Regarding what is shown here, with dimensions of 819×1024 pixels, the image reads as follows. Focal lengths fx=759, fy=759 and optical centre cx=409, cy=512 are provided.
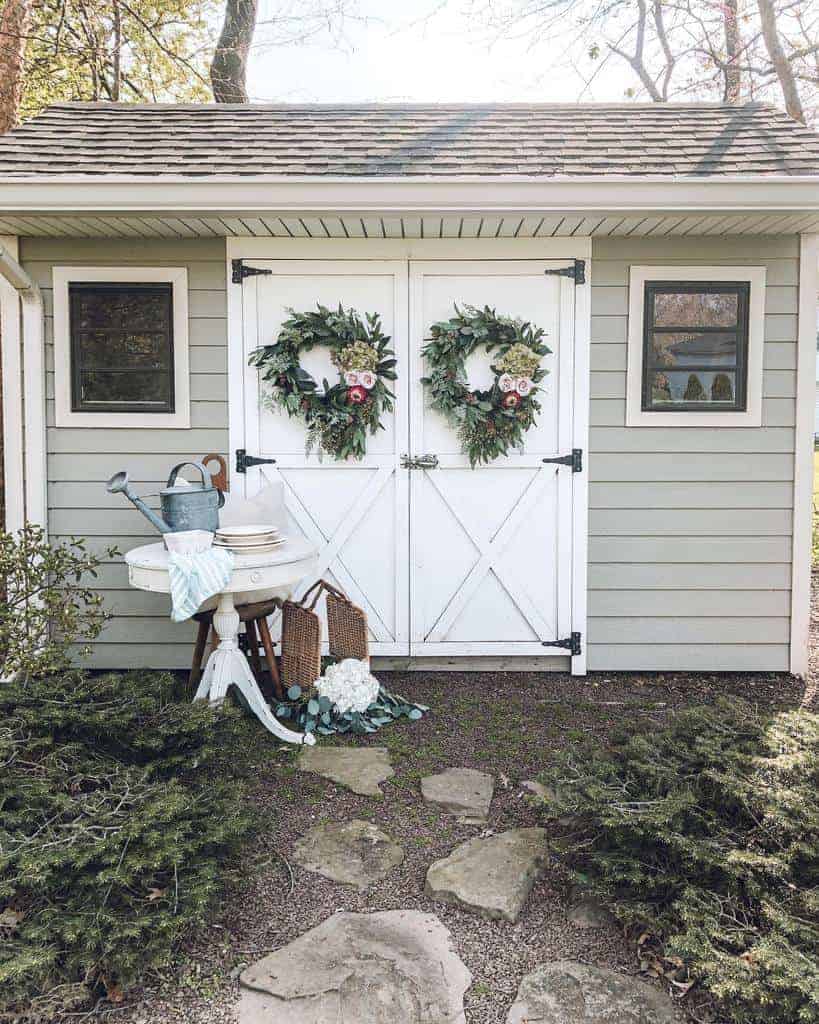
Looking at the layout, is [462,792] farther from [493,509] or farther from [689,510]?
[689,510]

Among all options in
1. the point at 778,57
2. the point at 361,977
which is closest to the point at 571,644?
the point at 361,977

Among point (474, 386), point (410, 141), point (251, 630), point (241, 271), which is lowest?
point (251, 630)

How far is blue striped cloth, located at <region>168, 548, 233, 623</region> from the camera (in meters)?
2.91

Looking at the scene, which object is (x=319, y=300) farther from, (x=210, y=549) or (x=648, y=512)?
(x=648, y=512)

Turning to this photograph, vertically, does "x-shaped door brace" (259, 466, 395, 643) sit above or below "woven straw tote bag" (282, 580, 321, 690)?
above

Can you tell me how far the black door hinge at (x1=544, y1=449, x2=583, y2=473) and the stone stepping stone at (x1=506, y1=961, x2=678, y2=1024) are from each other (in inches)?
99.3

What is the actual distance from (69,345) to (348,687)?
7.29 ft

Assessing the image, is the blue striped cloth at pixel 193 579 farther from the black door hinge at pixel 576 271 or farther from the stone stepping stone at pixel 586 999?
the black door hinge at pixel 576 271

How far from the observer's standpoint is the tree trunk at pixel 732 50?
27.8 feet

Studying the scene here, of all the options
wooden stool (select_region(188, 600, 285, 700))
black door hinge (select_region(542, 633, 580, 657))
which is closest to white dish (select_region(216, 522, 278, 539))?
wooden stool (select_region(188, 600, 285, 700))

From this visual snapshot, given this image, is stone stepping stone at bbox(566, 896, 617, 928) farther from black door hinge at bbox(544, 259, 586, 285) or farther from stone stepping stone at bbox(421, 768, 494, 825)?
black door hinge at bbox(544, 259, 586, 285)

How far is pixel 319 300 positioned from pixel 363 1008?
312 centimetres

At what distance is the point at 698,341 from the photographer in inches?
152

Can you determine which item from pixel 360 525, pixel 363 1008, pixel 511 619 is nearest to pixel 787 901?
pixel 363 1008
